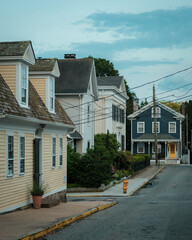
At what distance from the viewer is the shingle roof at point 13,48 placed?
1673cm

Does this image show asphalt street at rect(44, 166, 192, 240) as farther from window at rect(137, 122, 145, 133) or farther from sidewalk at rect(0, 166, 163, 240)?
window at rect(137, 122, 145, 133)

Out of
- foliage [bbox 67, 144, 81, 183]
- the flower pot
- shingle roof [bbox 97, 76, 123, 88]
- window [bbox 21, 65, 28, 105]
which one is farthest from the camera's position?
shingle roof [bbox 97, 76, 123, 88]

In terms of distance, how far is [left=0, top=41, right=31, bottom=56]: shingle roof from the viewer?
16.7m

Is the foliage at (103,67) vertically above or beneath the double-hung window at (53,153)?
above

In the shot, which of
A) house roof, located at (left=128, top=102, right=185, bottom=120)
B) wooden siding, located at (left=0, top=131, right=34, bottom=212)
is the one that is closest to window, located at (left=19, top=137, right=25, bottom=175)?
wooden siding, located at (left=0, top=131, right=34, bottom=212)

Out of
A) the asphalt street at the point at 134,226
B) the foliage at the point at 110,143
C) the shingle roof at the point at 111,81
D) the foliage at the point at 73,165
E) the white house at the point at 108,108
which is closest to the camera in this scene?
the asphalt street at the point at 134,226

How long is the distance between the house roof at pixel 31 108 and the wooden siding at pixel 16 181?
842 millimetres

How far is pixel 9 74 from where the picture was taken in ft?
54.6

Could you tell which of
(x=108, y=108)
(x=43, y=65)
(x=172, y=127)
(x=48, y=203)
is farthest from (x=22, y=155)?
(x=172, y=127)

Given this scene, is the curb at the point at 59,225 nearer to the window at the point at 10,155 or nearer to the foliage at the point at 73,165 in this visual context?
the window at the point at 10,155

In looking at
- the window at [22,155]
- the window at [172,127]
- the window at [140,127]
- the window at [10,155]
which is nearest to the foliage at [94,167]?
the window at [22,155]

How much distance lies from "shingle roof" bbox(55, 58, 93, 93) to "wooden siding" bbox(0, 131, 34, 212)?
62.8 feet

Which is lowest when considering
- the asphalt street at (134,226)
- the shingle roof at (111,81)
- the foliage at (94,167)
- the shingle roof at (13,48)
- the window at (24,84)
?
the asphalt street at (134,226)

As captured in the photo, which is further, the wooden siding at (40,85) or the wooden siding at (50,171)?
Result: the wooden siding at (40,85)
